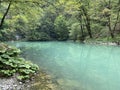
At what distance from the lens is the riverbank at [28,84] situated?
395 inches

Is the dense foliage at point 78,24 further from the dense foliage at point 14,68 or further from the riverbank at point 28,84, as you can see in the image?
the riverbank at point 28,84

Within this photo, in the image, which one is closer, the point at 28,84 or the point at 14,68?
the point at 28,84

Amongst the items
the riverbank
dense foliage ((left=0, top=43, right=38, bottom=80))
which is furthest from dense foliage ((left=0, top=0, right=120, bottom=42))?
the riverbank

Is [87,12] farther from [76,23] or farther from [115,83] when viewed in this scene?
[115,83]

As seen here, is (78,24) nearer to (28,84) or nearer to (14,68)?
(14,68)

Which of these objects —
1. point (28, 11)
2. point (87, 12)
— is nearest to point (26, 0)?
point (28, 11)

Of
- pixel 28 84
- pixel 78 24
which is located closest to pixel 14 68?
pixel 28 84

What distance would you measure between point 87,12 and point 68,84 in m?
31.2

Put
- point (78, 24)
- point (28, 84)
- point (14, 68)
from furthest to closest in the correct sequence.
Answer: point (78, 24) → point (14, 68) → point (28, 84)

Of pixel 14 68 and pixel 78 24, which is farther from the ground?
pixel 14 68

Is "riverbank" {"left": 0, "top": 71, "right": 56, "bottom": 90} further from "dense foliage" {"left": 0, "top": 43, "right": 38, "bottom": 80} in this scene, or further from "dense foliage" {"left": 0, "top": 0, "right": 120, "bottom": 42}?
"dense foliage" {"left": 0, "top": 0, "right": 120, "bottom": 42}

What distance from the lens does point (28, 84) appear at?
35.4ft

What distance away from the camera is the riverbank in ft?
32.9

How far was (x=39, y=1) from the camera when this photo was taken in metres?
13.6
